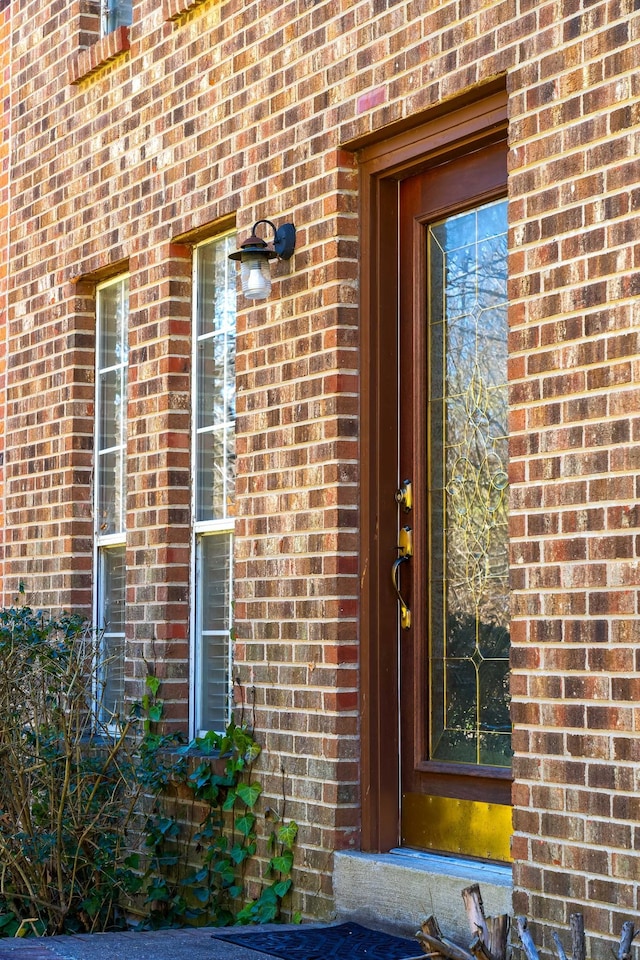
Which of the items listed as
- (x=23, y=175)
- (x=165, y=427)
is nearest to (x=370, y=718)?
(x=165, y=427)

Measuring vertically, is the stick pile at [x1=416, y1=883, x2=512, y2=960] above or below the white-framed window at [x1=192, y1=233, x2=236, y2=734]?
below

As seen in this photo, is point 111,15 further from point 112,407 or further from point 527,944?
point 527,944

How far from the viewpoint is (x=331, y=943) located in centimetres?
555

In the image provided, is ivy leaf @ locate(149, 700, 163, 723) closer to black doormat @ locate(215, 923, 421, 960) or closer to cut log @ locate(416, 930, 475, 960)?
black doormat @ locate(215, 923, 421, 960)

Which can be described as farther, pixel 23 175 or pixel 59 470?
pixel 23 175

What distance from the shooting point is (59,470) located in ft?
29.0

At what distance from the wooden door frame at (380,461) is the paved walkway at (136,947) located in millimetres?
Result: 717

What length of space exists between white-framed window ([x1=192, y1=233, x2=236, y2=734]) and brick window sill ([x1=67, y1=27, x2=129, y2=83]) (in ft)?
4.44

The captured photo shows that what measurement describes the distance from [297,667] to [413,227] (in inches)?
74.9

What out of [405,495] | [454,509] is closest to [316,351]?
[405,495]

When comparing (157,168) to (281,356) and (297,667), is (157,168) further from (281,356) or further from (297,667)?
(297,667)

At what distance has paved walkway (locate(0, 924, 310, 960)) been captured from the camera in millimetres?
5527

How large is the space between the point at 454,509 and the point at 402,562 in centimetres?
34

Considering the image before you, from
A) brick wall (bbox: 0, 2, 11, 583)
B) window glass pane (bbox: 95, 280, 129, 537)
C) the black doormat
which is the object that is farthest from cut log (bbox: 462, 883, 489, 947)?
brick wall (bbox: 0, 2, 11, 583)
